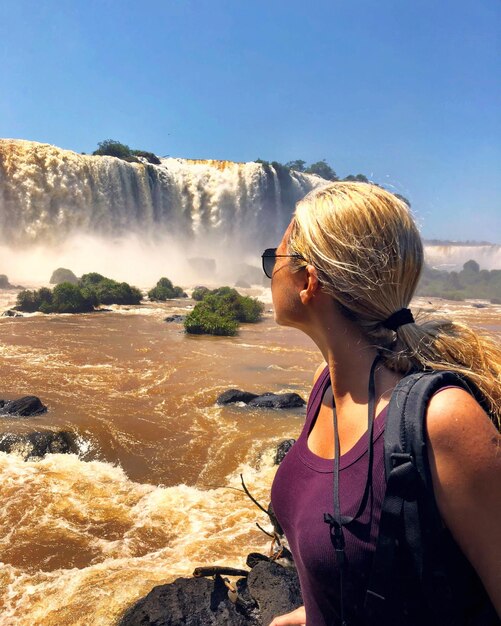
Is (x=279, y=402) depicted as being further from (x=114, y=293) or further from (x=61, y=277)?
(x=61, y=277)

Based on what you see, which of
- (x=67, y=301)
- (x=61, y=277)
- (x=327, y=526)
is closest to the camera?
(x=327, y=526)

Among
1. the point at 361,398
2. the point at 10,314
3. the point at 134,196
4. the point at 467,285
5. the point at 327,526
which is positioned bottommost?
the point at 10,314

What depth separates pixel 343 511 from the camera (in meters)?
1.18

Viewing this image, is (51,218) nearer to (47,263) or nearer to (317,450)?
(47,263)

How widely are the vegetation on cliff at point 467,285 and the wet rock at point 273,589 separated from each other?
40888 millimetres

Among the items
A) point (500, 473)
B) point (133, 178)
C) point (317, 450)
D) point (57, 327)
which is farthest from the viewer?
point (133, 178)

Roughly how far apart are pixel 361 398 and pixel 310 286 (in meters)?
0.35

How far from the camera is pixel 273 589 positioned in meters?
3.30

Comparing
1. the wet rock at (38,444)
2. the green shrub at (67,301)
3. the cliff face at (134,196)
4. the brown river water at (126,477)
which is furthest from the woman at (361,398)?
the cliff face at (134,196)

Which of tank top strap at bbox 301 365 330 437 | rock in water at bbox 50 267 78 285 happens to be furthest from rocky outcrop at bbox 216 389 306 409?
rock in water at bbox 50 267 78 285

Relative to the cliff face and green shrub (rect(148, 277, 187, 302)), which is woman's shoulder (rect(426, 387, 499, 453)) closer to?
green shrub (rect(148, 277, 187, 302))

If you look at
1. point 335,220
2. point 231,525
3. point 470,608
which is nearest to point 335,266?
point 335,220

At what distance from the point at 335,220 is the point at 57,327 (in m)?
17.5

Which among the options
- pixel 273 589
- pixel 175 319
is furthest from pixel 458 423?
pixel 175 319
